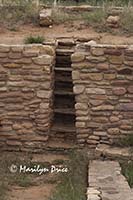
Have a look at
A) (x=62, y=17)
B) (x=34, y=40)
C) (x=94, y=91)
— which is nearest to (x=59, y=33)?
(x=62, y=17)

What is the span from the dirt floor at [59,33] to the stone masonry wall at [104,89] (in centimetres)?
116

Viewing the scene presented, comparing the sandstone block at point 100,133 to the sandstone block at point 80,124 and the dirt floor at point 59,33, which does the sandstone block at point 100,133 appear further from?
the dirt floor at point 59,33

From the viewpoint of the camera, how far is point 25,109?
7934 mm

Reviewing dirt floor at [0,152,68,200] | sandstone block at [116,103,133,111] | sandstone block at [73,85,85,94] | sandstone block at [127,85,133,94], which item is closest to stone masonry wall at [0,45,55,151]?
dirt floor at [0,152,68,200]

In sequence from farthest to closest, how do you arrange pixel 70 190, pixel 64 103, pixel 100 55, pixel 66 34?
pixel 66 34, pixel 64 103, pixel 100 55, pixel 70 190

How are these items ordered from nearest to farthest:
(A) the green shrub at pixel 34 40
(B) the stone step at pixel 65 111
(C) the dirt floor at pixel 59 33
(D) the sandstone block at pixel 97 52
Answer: (D) the sandstone block at pixel 97 52, (A) the green shrub at pixel 34 40, (B) the stone step at pixel 65 111, (C) the dirt floor at pixel 59 33

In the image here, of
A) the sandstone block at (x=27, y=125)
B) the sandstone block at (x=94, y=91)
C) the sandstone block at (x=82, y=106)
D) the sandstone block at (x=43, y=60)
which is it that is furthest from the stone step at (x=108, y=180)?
the sandstone block at (x=43, y=60)

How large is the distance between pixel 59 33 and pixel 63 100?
4.66 ft

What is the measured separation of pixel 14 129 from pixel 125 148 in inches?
65.4

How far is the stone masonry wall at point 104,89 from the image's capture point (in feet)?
25.4

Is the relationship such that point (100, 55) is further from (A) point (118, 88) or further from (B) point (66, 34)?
(B) point (66, 34)

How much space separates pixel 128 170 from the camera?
7.20 metres

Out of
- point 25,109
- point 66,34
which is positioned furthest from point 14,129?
point 66,34

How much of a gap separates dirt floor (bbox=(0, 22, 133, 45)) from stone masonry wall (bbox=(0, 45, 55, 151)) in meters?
0.88
